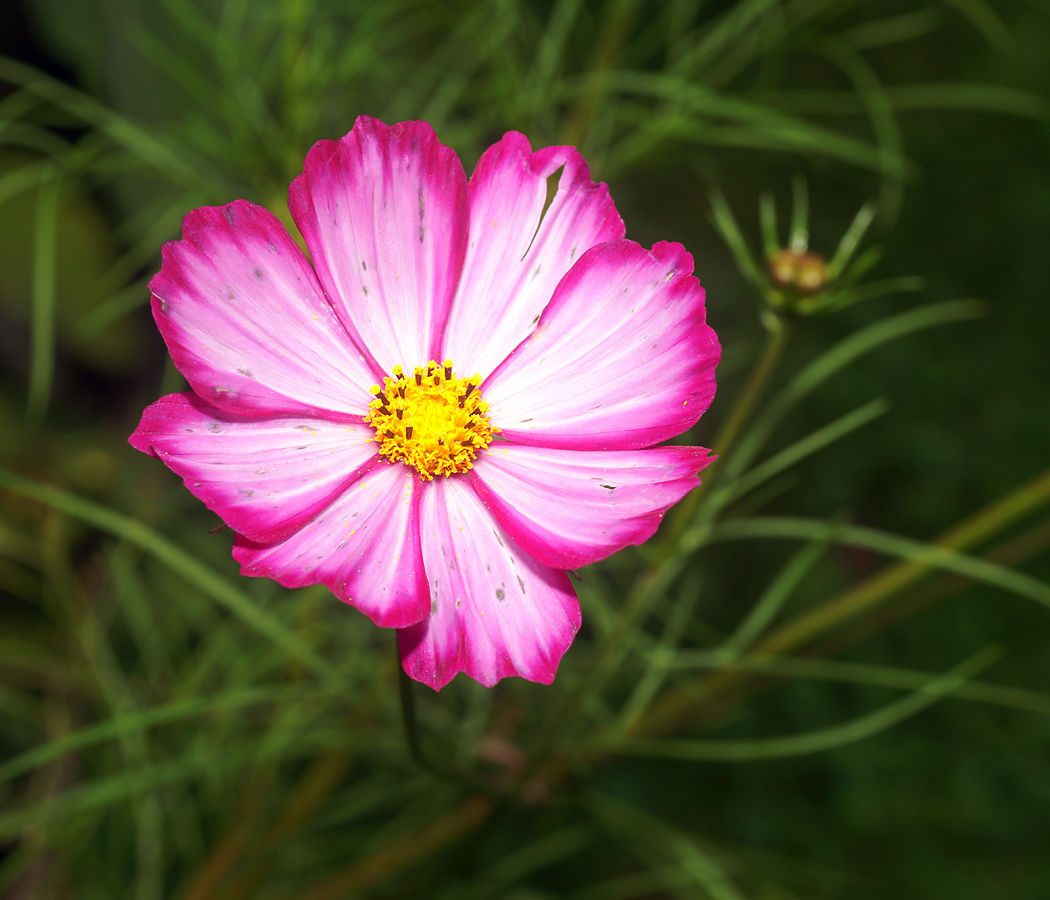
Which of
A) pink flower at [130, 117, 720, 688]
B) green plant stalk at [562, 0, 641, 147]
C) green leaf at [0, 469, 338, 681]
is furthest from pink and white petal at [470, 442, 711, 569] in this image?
green plant stalk at [562, 0, 641, 147]

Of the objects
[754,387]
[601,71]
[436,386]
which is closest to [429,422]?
[436,386]

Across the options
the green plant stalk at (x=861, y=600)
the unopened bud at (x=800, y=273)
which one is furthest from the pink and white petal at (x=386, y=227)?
the green plant stalk at (x=861, y=600)

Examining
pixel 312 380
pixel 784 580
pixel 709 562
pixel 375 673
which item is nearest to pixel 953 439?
pixel 709 562

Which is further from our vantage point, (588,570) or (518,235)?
(588,570)

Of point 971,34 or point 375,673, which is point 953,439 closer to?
point 971,34

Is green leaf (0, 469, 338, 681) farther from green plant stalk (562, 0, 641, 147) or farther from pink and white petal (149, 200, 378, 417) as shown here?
green plant stalk (562, 0, 641, 147)

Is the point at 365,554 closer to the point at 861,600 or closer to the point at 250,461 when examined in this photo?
the point at 250,461
